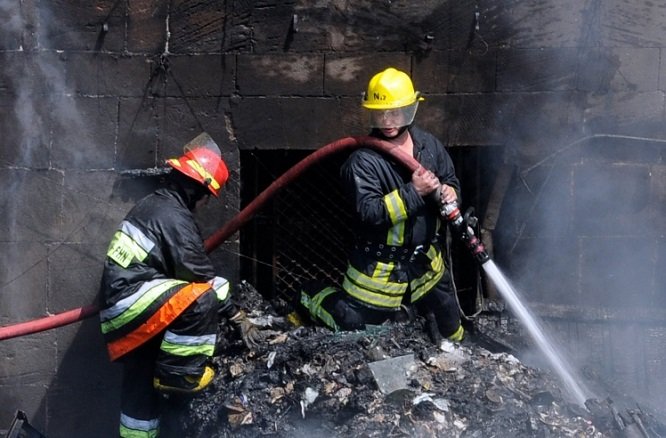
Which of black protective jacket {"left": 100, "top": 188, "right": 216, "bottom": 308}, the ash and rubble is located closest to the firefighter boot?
the ash and rubble

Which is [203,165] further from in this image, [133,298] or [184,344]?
[184,344]

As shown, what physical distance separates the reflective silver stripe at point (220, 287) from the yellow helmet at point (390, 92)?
1437 mm

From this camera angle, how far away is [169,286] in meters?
6.17

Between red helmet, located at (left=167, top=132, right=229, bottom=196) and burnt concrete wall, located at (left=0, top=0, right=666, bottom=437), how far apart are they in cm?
68

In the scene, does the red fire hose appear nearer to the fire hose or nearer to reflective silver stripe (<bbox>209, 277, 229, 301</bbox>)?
the fire hose

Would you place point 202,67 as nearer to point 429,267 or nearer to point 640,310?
point 429,267

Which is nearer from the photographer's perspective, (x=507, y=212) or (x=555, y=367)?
(x=555, y=367)

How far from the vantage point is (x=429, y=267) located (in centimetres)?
673

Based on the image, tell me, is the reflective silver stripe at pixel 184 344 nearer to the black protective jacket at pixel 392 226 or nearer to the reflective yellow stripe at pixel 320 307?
the reflective yellow stripe at pixel 320 307

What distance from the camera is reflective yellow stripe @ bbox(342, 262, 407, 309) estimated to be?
657 centimetres

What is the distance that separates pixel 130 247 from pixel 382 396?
5.80 ft

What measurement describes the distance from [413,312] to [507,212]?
104 centimetres

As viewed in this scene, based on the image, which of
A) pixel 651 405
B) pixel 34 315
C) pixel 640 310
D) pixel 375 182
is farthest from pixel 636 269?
pixel 34 315

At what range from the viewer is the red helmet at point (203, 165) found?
6336 millimetres
